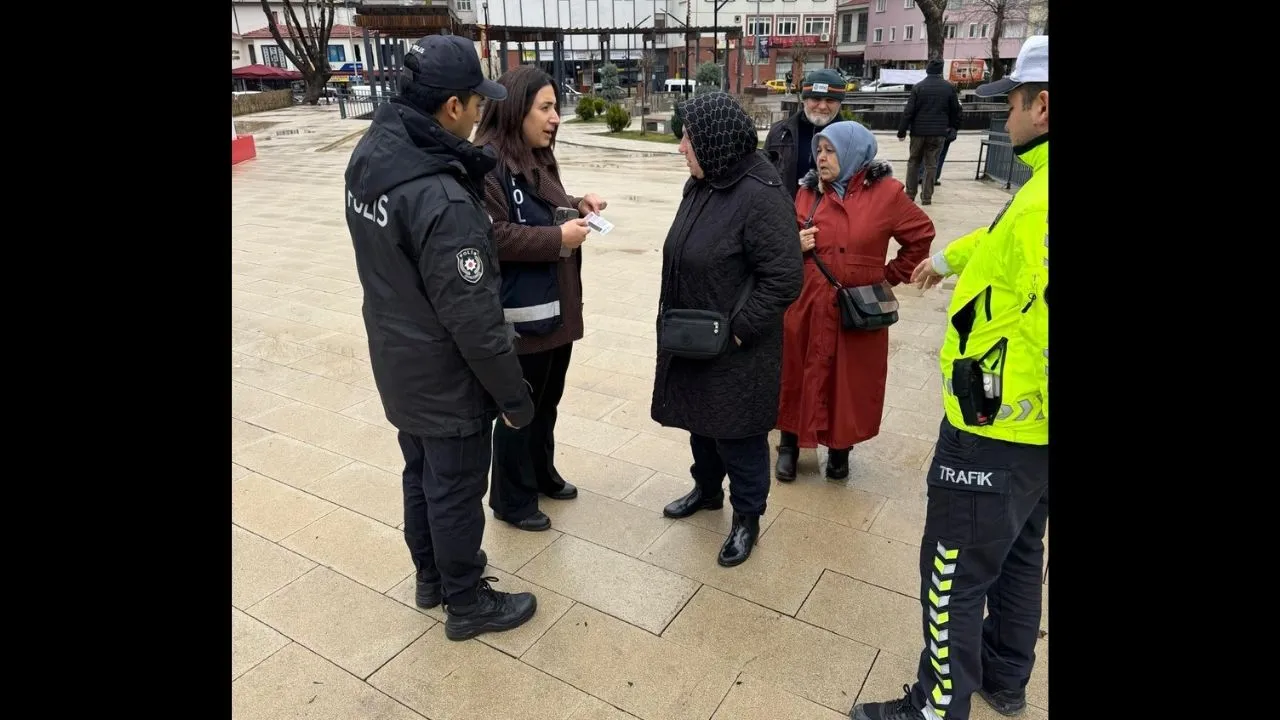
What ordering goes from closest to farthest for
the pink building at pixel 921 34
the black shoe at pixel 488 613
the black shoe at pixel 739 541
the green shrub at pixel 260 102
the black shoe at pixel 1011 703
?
the black shoe at pixel 1011 703 → the black shoe at pixel 488 613 → the black shoe at pixel 739 541 → the green shrub at pixel 260 102 → the pink building at pixel 921 34

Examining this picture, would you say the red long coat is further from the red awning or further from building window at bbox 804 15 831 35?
building window at bbox 804 15 831 35

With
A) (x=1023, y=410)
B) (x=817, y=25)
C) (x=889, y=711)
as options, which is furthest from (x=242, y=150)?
(x=817, y=25)

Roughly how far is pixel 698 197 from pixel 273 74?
55482 mm

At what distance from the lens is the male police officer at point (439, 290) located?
2.18 meters

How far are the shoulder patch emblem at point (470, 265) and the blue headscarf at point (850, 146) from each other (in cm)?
175

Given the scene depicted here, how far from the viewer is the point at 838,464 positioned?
3779 millimetres

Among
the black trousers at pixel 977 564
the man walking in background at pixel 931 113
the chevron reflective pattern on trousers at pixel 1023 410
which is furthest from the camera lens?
the man walking in background at pixel 931 113

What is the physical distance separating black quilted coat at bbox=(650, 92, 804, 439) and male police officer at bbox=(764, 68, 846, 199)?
149 centimetres

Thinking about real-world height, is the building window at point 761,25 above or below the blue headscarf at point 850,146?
above

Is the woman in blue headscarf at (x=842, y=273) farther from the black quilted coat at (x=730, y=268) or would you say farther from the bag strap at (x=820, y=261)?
the black quilted coat at (x=730, y=268)

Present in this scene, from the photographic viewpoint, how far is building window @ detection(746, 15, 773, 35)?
6125 cm

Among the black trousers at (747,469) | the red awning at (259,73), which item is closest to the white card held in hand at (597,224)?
the black trousers at (747,469)

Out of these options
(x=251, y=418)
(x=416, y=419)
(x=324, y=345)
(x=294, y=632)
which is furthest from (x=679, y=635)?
(x=324, y=345)

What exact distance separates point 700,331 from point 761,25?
6697 centimetres
